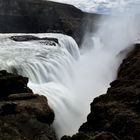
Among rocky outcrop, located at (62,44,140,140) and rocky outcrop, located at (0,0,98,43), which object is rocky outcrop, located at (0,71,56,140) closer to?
rocky outcrop, located at (62,44,140,140)


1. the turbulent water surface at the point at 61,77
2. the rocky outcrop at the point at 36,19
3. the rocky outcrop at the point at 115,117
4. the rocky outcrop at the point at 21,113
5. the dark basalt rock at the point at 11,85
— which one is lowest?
the rocky outcrop at the point at 36,19

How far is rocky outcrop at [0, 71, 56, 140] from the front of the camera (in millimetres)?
9375

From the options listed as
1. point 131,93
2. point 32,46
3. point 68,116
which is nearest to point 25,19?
point 32,46

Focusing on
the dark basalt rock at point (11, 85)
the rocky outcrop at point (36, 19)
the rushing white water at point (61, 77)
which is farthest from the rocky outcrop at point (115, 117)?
the rocky outcrop at point (36, 19)

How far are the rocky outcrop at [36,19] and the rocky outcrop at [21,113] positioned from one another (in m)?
45.0

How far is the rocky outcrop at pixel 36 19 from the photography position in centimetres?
6234

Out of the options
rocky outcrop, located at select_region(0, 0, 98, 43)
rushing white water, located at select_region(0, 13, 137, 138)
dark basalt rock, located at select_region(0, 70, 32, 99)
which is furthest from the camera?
rocky outcrop, located at select_region(0, 0, 98, 43)

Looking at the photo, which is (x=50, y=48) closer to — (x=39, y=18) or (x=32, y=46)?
(x=32, y=46)

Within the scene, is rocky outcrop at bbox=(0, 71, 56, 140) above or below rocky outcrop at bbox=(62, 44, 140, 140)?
below

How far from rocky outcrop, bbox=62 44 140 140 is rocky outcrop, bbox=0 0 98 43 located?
160 ft

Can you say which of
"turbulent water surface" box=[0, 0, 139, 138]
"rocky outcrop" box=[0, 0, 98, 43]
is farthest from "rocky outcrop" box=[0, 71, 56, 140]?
"rocky outcrop" box=[0, 0, 98, 43]

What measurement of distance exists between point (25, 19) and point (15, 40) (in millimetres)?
26328

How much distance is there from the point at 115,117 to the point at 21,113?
3.44 meters

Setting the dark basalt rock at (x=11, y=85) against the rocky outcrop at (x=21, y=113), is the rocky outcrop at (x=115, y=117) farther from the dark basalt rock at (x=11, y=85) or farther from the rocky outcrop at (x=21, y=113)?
the dark basalt rock at (x=11, y=85)
